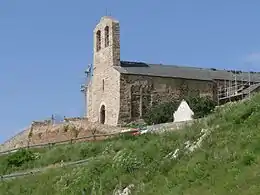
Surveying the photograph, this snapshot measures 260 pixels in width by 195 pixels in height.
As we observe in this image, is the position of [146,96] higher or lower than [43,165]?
higher

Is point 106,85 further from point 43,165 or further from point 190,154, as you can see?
point 190,154

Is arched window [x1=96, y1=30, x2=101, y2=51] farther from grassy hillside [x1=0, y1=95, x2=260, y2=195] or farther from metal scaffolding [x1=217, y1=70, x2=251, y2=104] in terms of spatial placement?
grassy hillside [x1=0, y1=95, x2=260, y2=195]

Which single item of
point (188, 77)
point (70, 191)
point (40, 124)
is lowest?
point (70, 191)

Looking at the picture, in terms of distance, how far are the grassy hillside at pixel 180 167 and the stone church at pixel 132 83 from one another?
26.6 meters

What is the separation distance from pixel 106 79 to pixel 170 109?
9.07 metres

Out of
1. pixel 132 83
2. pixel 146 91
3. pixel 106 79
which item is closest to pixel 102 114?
pixel 106 79

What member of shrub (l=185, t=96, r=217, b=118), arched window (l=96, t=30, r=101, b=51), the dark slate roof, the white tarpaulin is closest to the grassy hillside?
the white tarpaulin

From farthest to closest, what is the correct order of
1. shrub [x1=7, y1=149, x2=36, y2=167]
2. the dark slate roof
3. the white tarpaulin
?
the dark slate roof < the white tarpaulin < shrub [x1=7, y1=149, x2=36, y2=167]

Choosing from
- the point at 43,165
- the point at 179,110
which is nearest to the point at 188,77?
the point at 179,110

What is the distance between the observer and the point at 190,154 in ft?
70.3

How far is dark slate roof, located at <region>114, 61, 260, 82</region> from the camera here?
193 ft

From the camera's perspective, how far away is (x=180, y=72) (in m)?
60.9

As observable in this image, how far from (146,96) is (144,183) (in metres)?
37.2

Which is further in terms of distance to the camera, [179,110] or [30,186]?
[179,110]
